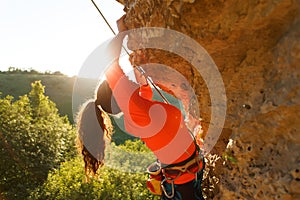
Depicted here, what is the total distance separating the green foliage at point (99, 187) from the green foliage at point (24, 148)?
6.85 ft

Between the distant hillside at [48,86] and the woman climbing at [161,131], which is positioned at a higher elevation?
the woman climbing at [161,131]

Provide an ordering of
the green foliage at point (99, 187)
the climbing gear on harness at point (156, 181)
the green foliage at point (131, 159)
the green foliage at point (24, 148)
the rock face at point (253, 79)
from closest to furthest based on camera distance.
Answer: the rock face at point (253, 79) → the climbing gear on harness at point (156, 181) → the green foliage at point (99, 187) → the green foliage at point (131, 159) → the green foliage at point (24, 148)

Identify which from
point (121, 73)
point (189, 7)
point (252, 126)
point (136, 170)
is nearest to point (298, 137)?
point (252, 126)

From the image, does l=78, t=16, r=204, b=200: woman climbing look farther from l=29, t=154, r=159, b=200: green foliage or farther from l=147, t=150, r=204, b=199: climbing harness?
l=29, t=154, r=159, b=200: green foliage

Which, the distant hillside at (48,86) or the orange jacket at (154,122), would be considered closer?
the orange jacket at (154,122)

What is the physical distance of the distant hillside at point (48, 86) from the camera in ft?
119

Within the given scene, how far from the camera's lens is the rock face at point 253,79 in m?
1.50

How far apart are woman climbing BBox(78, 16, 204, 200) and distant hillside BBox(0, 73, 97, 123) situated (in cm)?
3219

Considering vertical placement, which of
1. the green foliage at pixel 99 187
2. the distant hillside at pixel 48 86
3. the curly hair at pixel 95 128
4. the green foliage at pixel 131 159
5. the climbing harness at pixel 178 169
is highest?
the curly hair at pixel 95 128

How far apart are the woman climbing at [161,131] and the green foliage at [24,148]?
9.15 m

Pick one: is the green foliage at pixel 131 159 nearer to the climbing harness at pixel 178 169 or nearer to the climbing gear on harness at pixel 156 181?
the climbing gear on harness at pixel 156 181

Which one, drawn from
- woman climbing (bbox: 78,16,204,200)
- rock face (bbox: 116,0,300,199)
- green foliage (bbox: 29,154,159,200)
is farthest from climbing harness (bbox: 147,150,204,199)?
green foliage (bbox: 29,154,159,200)

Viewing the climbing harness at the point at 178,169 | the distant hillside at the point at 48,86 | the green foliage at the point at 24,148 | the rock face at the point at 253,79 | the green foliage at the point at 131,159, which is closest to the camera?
the rock face at the point at 253,79

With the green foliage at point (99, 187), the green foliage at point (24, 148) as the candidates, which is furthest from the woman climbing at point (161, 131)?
the green foliage at point (24, 148)
